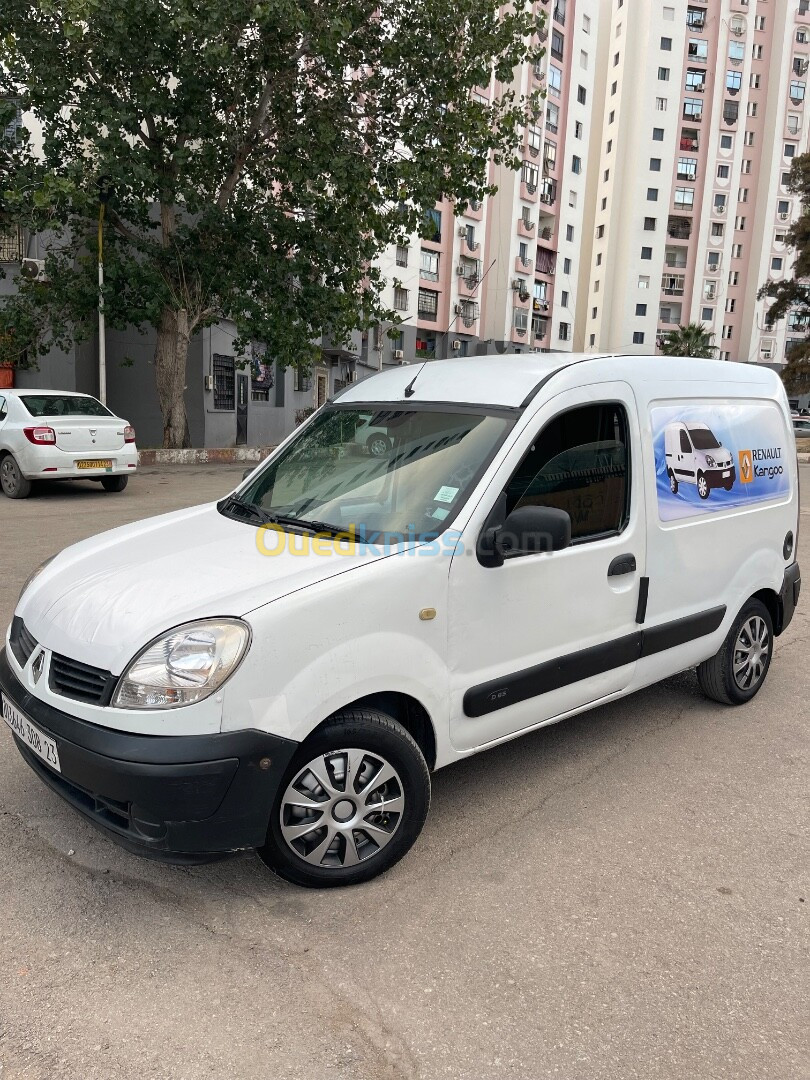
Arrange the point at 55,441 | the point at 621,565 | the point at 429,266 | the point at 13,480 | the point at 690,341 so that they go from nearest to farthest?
the point at 621,565 → the point at 55,441 → the point at 13,480 → the point at 429,266 → the point at 690,341

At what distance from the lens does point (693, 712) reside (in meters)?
4.48

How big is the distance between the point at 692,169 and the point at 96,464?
69.8m

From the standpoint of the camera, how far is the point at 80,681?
254 cm

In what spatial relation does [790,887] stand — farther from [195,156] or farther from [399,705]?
[195,156]

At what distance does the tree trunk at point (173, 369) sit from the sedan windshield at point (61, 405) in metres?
6.39

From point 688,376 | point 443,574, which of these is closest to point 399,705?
point 443,574

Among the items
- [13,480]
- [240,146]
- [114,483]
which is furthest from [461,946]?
[240,146]

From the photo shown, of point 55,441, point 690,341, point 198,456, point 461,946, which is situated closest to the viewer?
point 461,946

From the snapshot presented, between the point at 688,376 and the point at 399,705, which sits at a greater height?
the point at 688,376

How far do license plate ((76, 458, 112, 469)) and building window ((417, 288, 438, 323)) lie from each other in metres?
40.6

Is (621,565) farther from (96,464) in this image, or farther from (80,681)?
(96,464)

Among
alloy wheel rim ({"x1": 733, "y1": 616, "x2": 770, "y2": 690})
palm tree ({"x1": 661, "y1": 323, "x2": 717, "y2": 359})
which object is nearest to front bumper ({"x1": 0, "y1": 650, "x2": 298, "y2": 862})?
alloy wheel rim ({"x1": 733, "y1": 616, "x2": 770, "y2": 690})

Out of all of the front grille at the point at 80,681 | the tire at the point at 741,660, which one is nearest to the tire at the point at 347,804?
the front grille at the point at 80,681

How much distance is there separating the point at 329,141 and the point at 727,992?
1666cm
